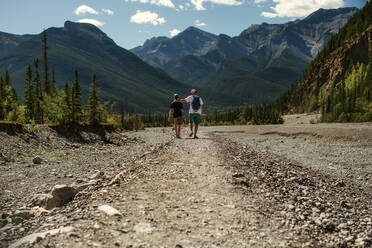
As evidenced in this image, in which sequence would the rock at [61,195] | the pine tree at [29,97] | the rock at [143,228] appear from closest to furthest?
the rock at [143,228]
the rock at [61,195]
the pine tree at [29,97]

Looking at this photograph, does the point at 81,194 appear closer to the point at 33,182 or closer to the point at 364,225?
the point at 33,182

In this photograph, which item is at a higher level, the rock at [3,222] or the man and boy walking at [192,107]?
the man and boy walking at [192,107]

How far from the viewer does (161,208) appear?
5.96 m

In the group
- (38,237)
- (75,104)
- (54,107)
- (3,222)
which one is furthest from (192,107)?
(54,107)

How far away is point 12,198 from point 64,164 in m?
6.28

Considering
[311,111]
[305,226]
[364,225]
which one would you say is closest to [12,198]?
[305,226]

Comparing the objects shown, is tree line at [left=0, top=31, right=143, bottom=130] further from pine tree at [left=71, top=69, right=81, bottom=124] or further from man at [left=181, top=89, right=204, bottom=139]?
man at [left=181, top=89, right=204, bottom=139]

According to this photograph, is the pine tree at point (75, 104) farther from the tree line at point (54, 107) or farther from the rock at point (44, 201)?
the rock at point (44, 201)

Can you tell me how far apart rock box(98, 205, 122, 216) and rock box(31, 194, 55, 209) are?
3011 mm

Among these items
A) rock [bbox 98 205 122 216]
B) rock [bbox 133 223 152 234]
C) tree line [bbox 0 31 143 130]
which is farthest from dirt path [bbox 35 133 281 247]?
tree line [bbox 0 31 143 130]

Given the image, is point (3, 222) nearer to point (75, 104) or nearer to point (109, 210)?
point (109, 210)

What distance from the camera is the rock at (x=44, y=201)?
8.05m

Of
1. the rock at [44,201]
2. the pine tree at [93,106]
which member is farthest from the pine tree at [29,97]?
the rock at [44,201]

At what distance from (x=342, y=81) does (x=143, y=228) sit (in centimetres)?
8001
